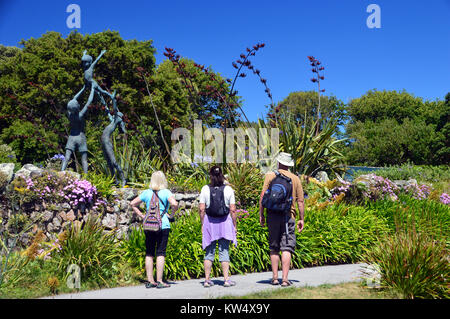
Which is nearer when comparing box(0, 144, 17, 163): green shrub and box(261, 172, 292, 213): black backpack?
box(261, 172, 292, 213): black backpack

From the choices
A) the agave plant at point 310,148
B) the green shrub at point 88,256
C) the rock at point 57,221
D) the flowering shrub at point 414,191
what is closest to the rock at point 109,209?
the rock at point 57,221

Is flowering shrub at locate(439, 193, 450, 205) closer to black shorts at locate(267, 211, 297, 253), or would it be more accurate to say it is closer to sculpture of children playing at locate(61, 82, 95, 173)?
black shorts at locate(267, 211, 297, 253)

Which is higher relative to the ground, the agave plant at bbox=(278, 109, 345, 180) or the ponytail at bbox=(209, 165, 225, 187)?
the agave plant at bbox=(278, 109, 345, 180)

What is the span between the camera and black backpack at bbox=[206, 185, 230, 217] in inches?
216

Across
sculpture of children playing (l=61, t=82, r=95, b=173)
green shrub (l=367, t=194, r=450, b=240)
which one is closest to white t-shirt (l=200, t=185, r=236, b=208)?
sculpture of children playing (l=61, t=82, r=95, b=173)

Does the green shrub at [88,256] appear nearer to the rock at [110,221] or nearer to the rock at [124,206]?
the rock at [110,221]

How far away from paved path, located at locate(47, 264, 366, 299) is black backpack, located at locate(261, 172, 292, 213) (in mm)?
1096

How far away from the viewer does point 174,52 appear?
34.0 ft

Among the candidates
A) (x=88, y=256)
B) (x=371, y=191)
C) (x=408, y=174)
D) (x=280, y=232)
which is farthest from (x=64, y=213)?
(x=408, y=174)

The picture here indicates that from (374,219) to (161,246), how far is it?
5171 millimetres

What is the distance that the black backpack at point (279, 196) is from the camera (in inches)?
208

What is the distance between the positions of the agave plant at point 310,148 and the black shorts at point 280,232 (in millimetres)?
5392

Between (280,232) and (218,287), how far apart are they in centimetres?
115
